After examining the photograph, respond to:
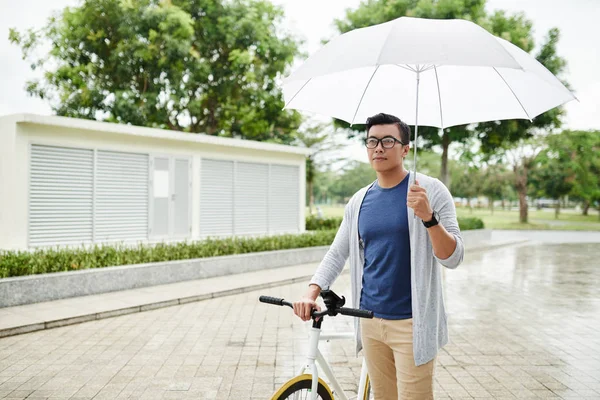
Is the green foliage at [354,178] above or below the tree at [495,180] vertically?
above

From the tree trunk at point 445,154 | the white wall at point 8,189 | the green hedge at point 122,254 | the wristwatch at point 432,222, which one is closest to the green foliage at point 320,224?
the tree trunk at point 445,154

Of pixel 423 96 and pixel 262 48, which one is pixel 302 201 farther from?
pixel 423 96

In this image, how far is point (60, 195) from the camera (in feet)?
44.2

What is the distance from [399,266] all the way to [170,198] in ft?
46.7

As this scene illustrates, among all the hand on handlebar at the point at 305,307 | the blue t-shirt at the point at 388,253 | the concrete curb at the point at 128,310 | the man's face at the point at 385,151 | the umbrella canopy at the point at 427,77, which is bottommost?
the concrete curb at the point at 128,310

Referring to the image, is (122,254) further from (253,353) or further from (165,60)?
(165,60)

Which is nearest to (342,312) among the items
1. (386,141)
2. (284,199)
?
(386,141)

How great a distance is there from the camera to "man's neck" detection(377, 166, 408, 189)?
8.84 ft

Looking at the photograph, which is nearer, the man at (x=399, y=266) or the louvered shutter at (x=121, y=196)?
the man at (x=399, y=266)

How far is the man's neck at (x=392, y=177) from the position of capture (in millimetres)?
2695

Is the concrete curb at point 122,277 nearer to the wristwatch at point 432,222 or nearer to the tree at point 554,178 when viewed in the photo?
the wristwatch at point 432,222

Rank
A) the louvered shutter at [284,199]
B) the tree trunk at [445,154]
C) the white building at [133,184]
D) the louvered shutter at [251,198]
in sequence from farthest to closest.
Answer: the tree trunk at [445,154]
the louvered shutter at [284,199]
the louvered shutter at [251,198]
the white building at [133,184]

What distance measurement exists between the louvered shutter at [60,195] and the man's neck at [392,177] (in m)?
12.2

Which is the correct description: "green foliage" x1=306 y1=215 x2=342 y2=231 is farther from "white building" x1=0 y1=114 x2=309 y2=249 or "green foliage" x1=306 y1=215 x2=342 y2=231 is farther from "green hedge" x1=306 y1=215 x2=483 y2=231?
"white building" x1=0 y1=114 x2=309 y2=249
